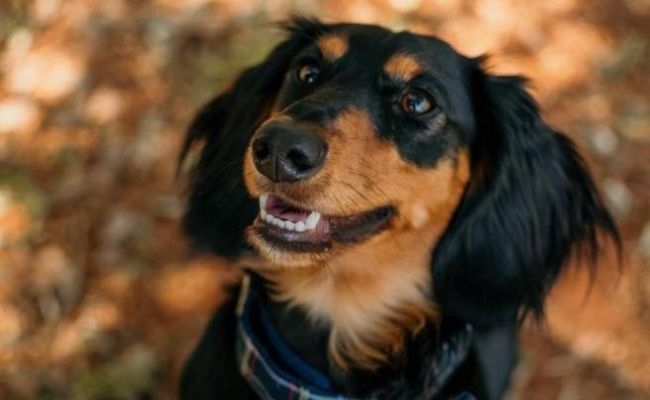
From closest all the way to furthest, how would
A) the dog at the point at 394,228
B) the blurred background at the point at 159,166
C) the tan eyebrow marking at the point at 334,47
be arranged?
1. the dog at the point at 394,228
2. the tan eyebrow marking at the point at 334,47
3. the blurred background at the point at 159,166

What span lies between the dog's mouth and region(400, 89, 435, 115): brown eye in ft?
0.79

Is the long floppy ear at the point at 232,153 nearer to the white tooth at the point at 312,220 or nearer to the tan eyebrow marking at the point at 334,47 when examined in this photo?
the tan eyebrow marking at the point at 334,47

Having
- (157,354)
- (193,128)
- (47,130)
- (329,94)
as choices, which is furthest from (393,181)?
(47,130)

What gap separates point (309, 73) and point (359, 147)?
0.33 m

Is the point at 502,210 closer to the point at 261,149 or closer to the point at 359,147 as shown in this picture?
the point at 359,147

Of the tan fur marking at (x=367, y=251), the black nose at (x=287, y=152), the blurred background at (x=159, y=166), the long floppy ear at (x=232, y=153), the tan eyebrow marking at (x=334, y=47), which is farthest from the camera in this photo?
the blurred background at (x=159, y=166)

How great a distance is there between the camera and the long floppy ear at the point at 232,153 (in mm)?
2348

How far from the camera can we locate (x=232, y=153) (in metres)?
2.38

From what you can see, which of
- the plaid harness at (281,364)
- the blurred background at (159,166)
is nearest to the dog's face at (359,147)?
the plaid harness at (281,364)

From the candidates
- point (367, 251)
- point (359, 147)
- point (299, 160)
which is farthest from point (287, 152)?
point (367, 251)

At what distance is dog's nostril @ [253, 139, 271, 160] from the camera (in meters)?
1.85

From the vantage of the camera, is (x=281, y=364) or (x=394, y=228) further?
(x=281, y=364)

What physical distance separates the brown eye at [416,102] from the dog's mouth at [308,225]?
0.24m

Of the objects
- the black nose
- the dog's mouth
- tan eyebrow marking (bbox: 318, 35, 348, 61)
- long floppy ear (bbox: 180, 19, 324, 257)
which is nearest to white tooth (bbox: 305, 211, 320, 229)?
the dog's mouth
